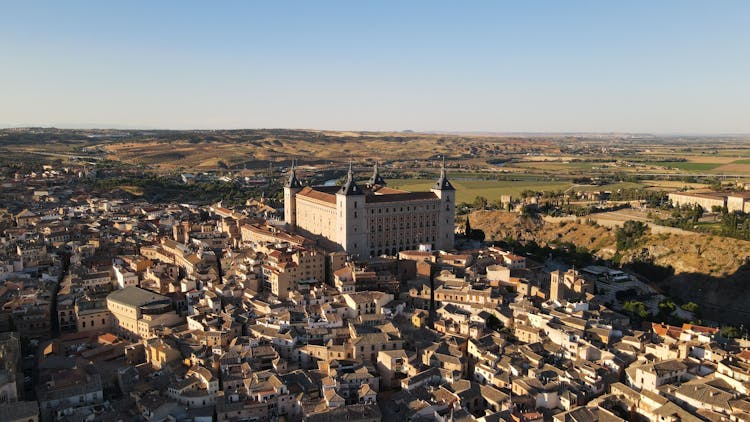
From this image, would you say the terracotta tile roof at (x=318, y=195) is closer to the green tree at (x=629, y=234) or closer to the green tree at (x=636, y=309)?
the green tree at (x=636, y=309)

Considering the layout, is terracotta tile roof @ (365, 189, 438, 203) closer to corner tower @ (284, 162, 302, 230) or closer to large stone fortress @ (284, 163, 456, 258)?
large stone fortress @ (284, 163, 456, 258)

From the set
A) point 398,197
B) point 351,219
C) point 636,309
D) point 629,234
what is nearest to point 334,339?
point 351,219

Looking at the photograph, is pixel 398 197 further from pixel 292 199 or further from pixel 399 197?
pixel 292 199

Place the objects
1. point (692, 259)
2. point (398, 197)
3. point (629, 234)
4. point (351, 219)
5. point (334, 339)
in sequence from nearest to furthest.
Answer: point (334, 339) < point (351, 219) < point (398, 197) < point (692, 259) < point (629, 234)

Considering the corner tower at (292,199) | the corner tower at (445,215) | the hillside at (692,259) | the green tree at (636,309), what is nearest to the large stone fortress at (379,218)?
the corner tower at (445,215)

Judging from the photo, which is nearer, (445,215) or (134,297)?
(134,297)

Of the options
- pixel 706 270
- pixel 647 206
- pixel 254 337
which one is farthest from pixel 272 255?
pixel 647 206
